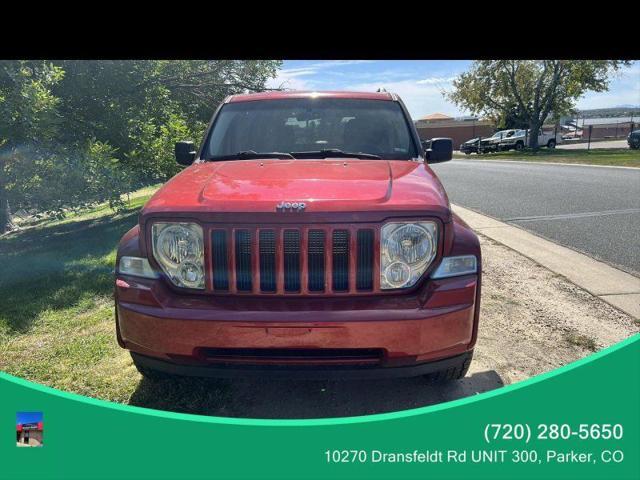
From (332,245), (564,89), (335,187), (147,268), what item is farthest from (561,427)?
(564,89)

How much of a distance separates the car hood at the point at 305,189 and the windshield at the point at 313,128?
55 cm

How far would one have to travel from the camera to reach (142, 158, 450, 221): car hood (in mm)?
2514

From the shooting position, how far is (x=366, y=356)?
250 cm

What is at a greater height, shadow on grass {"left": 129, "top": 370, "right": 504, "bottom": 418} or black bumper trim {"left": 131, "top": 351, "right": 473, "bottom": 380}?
black bumper trim {"left": 131, "top": 351, "right": 473, "bottom": 380}

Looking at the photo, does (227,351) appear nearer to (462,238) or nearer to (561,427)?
(462,238)

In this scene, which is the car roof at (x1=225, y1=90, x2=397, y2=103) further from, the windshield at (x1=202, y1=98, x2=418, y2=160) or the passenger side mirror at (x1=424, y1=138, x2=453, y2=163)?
the passenger side mirror at (x1=424, y1=138, x2=453, y2=163)

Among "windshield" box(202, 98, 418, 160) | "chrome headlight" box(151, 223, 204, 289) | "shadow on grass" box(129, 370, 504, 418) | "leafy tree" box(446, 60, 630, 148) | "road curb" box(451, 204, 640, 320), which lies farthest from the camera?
"leafy tree" box(446, 60, 630, 148)

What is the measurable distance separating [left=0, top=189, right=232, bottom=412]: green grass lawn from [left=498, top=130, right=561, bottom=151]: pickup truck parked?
118 ft

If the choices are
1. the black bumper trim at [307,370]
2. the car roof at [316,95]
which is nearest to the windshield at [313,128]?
the car roof at [316,95]

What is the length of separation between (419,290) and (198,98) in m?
10.3

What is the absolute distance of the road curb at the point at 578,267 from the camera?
4516 millimetres

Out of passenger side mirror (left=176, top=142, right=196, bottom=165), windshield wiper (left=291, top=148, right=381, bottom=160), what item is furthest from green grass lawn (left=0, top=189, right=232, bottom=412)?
windshield wiper (left=291, top=148, right=381, bottom=160)

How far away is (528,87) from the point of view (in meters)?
33.3

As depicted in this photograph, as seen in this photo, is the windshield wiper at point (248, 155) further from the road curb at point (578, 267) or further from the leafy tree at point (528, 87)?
the leafy tree at point (528, 87)
